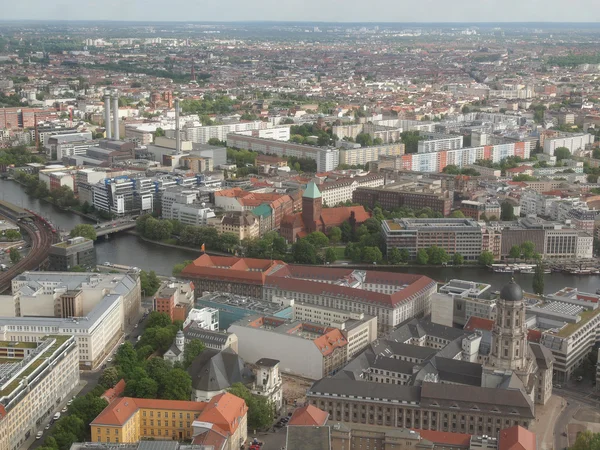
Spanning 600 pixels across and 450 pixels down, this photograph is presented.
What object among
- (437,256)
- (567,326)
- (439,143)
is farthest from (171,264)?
(439,143)

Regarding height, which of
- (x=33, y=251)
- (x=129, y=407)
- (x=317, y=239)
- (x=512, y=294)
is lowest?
(x=33, y=251)

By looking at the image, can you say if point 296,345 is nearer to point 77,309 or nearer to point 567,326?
point 77,309

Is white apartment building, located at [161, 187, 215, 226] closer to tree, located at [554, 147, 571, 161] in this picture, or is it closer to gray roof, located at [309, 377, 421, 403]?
gray roof, located at [309, 377, 421, 403]

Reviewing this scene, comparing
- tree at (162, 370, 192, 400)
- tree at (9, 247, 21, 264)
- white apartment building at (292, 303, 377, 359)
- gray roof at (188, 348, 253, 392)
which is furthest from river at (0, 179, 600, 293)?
tree at (162, 370, 192, 400)

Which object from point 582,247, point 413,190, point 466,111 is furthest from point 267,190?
point 466,111

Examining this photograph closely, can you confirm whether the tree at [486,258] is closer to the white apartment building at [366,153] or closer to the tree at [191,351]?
the tree at [191,351]

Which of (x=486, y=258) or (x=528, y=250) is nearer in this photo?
(x=486, y=258)
